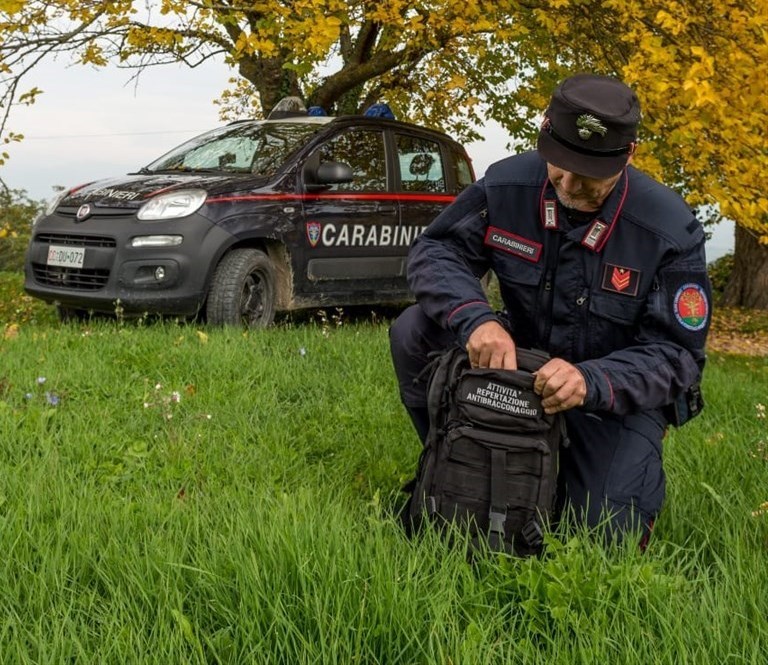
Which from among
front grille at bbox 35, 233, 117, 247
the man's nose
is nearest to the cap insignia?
the man's nose

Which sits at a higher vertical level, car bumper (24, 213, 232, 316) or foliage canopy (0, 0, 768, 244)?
foliage canopy (0, 0, 768, 244)

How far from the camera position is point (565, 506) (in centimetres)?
254

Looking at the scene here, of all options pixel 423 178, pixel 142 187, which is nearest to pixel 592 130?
pixel 142 187

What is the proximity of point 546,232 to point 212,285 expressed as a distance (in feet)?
12.0

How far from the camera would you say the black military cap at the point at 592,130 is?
2.37 meters

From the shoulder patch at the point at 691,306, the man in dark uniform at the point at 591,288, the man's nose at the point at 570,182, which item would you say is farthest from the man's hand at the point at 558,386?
the man's nose at the point at 570,182

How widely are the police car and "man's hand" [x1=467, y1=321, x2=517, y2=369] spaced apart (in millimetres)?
3640

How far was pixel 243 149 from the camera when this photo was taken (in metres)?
6.71

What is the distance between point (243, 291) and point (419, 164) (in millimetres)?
2322

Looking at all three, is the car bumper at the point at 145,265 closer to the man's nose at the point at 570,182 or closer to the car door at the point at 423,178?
the car door at the point at 423,178

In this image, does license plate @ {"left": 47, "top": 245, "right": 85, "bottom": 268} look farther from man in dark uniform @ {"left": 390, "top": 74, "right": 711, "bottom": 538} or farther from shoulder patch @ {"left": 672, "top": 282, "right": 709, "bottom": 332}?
shoulder patch @ {"left": 672, "top": 282, "right": 709, "bottom": 332}

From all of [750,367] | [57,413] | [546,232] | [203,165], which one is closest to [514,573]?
[546,232]

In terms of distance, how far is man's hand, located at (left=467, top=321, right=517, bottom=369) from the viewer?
92.9 inches

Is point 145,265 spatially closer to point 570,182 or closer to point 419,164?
point 419,164
